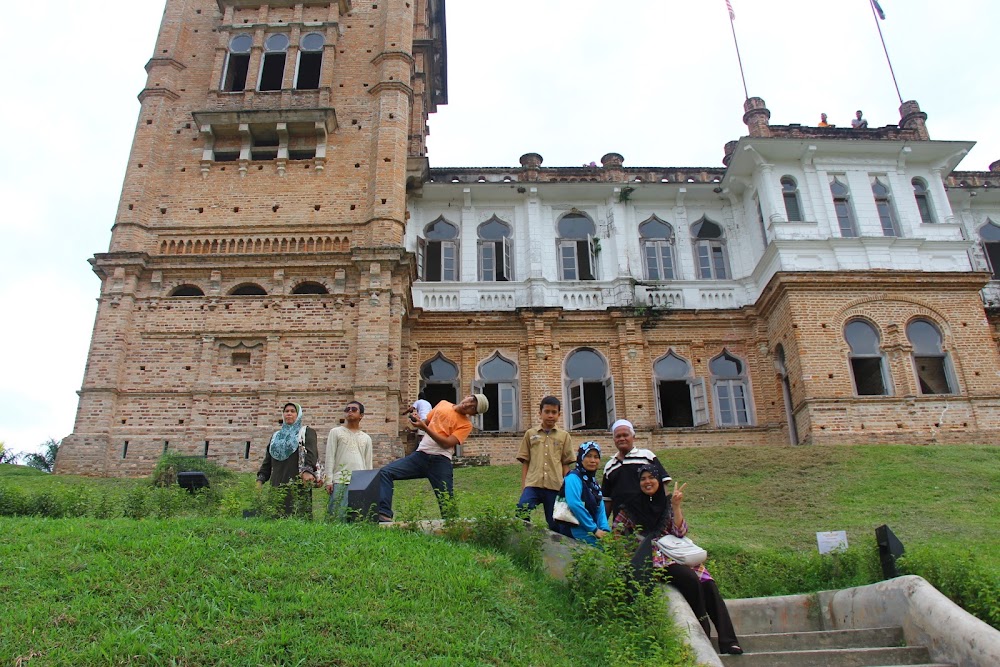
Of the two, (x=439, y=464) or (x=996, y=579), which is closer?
(x=996, y=579)

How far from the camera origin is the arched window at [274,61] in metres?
21.0

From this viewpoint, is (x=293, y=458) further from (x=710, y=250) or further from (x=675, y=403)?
(x=710, y=250)

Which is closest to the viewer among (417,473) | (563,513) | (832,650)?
(832,650)

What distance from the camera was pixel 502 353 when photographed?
19.4 metres

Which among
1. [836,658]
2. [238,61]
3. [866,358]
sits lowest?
[836,658]

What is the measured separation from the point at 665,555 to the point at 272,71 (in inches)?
758

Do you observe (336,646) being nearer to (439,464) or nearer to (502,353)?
(439,464)

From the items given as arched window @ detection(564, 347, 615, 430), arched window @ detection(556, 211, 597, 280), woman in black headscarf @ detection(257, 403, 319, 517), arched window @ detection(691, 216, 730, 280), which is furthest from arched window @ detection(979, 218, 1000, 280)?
woman in black headscarf @ detection(257, 403, 319, 517)

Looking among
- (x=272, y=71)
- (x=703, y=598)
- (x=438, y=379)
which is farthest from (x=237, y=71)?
(x=703, y=598)

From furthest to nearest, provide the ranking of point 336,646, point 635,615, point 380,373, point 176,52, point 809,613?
1. point 176,52
2. point 380,373
3. point 809,613
4. point 635,615
5. point 336,646

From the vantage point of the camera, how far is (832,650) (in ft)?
18.4

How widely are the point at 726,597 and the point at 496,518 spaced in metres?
2.59

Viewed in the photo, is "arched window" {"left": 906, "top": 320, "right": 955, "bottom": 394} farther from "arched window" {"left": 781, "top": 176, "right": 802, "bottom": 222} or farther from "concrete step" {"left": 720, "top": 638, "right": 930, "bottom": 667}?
"concrete step" {"left": 720, "top": 638, "right": 930, "bottom": 667}

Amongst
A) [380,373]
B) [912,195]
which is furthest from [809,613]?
[912,195]
